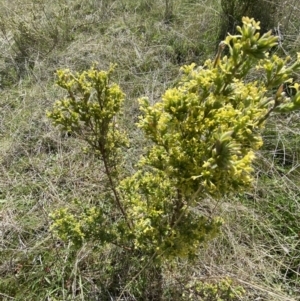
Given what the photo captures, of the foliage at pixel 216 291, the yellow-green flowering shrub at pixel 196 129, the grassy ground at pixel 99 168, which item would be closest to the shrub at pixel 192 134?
the yellow-green flowering shrub at pixel 196 129

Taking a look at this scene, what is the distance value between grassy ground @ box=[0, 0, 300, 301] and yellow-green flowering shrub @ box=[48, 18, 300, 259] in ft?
1.60

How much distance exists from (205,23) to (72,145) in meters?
1.91

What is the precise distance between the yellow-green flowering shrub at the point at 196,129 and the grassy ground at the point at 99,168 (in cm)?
49

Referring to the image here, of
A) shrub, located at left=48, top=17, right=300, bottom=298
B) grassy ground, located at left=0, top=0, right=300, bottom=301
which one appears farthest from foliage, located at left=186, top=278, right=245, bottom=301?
shrub, located at left=48, top=17, right=300, bottom=298

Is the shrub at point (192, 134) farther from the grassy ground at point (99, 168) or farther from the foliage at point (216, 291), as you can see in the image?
the grassy ground at point (99, 168)

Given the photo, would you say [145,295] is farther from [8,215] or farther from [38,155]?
[38,155]

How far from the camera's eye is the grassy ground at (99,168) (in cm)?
202

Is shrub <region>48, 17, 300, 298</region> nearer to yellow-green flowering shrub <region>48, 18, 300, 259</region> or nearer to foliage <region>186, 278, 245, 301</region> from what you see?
yellow-green flowering shrub <region>48, 18, 300, 259</region>

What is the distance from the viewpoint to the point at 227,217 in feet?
7.49

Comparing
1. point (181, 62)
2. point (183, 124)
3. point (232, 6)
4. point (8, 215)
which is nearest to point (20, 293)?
point (8, 215)

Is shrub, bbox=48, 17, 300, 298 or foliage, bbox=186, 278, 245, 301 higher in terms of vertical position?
shrub, bbox=48, 17, 300, 298

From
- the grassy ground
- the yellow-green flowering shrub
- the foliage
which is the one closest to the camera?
the yellow-green flowering shrub

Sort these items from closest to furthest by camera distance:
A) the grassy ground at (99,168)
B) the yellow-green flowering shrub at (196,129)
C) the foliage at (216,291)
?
the yellow-green flowering shrub at (196,129) → the foliage at (216,291) → the grassy ground at (99,168)

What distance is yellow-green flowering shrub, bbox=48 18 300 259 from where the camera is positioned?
1.07 meters
